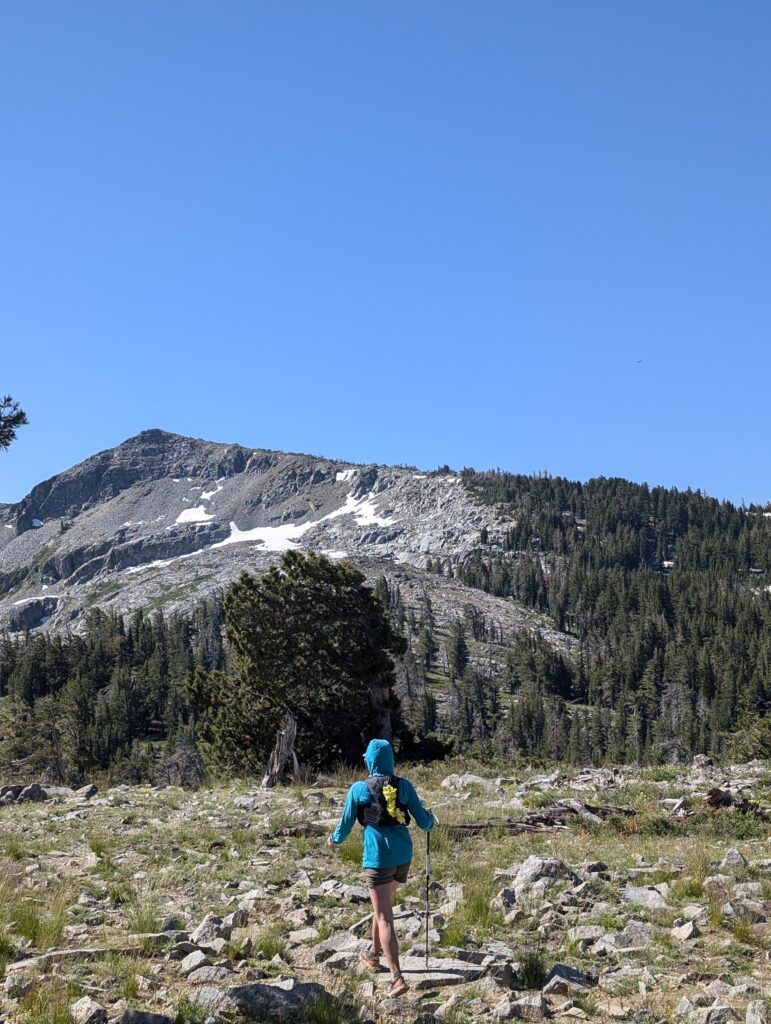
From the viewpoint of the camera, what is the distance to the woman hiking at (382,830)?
768 cm

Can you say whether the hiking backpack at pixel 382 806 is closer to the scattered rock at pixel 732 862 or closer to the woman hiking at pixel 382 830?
the woman hiking at pixel 382 830

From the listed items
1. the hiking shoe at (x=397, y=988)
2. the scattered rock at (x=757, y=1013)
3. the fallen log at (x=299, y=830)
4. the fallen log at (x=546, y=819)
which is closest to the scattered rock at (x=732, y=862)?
the fallen log at (x=546, y=819)

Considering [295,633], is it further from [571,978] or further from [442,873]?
[571,978]

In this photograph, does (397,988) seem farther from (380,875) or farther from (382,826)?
(382,826)

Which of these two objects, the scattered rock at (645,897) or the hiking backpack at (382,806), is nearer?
the hiking backpack at (382,806)

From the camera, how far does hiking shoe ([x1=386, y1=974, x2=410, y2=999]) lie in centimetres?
696

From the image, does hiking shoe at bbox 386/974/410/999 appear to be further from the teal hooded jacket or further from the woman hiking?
the teal hooded jacket

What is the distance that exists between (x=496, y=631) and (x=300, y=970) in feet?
608

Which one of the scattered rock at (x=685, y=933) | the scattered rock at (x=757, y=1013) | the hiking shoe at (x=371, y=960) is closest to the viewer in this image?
the scattered rock at (x=757, y=1013)

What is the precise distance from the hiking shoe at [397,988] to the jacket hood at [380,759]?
1.78 m

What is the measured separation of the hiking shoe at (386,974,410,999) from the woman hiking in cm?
38

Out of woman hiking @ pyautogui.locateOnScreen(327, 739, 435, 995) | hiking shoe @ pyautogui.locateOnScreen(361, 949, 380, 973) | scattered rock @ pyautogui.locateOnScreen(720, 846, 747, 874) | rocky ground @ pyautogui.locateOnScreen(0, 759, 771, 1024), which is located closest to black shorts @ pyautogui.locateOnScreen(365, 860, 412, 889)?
woman hiking @ pyautogui.locateOnScreen(327, 739, 435, 995)

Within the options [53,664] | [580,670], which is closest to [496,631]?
[580,670]

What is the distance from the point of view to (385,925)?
755 cm
